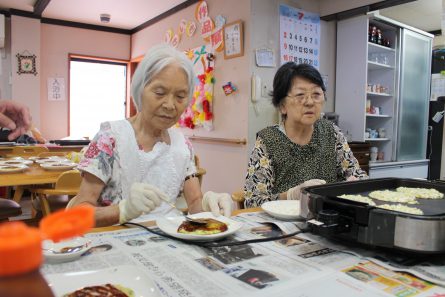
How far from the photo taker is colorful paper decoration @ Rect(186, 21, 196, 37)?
4.21 m

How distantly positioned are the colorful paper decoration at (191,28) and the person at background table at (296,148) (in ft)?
8.71

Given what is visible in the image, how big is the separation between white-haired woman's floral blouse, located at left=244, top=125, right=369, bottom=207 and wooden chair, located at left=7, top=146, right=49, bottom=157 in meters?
2.50

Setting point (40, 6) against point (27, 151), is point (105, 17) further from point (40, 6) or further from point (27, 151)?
point (27, 151)

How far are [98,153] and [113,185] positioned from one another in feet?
0.47

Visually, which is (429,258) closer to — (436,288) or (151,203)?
(436,288)

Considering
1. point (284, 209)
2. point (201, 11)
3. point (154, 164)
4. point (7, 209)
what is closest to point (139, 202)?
point (154, 164)

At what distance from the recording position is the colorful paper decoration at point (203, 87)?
391cm

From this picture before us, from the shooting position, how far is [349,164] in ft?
6.01

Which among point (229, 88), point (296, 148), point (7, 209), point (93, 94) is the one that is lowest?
point (7, 209)

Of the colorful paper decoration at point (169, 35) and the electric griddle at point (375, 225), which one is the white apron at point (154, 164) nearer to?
the electric griddle at point (375, 225)

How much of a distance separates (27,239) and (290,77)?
1687 millimetres

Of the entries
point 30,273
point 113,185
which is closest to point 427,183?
point 113,185

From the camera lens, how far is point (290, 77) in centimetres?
179

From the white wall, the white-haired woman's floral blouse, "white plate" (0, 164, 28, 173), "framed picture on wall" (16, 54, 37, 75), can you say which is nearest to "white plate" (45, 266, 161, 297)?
the white-haired woman's floral blouse
